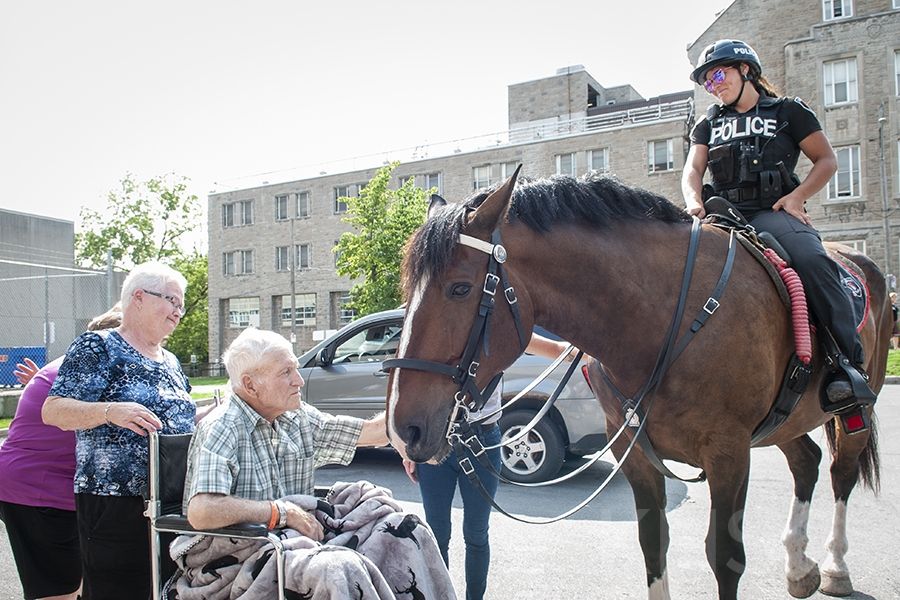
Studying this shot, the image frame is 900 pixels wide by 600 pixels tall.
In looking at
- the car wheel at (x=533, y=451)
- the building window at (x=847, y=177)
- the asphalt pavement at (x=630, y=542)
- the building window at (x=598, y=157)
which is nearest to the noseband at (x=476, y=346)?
the asphalt pavement at (x=630, y=542)

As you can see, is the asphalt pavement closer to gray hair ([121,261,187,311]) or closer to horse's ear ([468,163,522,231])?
gray hair ([121,261,187,311])

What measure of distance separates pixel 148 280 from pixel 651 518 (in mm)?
2757

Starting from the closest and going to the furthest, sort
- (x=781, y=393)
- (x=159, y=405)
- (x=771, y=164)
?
(x=781, y=393)
(x=159, y=405)
(x=771, y=164)

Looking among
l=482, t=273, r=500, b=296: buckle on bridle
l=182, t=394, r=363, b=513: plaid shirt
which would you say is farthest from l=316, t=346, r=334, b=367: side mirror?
l=482, t=273, r=500, b=296: buckle on bridle

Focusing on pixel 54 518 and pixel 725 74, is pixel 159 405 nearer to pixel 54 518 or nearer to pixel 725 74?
pixel 54 518

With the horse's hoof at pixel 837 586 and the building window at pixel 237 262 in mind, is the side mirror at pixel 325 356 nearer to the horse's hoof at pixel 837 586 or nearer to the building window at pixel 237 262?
the horse's hoof at pixel 837 586

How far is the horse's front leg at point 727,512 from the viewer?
9.02 feet

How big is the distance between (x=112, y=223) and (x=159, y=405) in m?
51.3

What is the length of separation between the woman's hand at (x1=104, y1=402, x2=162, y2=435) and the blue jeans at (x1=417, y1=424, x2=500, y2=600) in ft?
4.59

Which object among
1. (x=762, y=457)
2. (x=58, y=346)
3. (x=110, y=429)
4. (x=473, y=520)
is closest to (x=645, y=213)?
(x=473, y=520)

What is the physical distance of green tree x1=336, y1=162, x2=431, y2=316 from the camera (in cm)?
2662

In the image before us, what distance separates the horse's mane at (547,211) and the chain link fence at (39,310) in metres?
15.1

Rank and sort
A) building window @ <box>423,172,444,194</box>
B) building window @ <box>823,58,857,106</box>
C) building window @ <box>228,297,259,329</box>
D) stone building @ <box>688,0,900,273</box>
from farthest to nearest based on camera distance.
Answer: building window @ <box>228,297,259,329</box>, building window @ <box>423,172,444,194</box>, building window @ <box>823,58,857,106</box>, stone building @ <box>688,0,900,273</box>

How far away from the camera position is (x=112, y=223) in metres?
48.5
